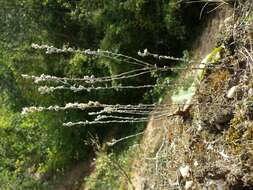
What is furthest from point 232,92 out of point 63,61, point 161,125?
point 63,61

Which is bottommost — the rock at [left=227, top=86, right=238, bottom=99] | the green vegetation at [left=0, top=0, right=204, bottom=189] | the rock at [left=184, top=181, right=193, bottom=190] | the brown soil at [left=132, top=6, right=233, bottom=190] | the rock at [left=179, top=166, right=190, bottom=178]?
the rock at [left=184, top=181, right=193, bottom=190]

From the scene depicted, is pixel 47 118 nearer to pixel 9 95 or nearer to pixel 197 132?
pixel 9 95

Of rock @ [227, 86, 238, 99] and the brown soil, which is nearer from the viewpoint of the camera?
rock @ [227, 86, 238, 99]

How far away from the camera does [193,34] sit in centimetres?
952

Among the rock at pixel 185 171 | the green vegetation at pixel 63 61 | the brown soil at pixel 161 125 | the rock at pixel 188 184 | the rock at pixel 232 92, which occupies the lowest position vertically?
the rock at pixel 188 184

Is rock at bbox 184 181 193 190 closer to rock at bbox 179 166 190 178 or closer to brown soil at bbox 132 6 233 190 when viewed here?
rock at bbox 179 166 190 178

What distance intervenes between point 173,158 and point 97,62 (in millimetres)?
5992

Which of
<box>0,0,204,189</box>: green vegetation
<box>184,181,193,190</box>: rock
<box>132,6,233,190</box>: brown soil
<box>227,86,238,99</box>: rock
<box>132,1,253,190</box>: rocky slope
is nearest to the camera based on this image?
<box>132,1,253,190</box>: rocky slope

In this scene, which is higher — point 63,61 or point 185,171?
point 63,61

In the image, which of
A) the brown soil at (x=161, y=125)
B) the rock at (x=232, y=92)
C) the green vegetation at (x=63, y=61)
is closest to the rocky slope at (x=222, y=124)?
the rock at (x=232, y=92)

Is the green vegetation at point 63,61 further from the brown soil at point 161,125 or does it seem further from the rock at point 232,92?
the rock at point 232,92

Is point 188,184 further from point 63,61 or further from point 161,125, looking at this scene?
point 63,61

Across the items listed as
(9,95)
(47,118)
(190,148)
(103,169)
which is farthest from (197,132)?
(9,95)

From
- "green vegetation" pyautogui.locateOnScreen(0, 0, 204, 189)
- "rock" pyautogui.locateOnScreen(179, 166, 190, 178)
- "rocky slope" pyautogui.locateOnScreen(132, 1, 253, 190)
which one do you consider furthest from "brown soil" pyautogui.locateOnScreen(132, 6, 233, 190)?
"rock" pyautogui.locateOnScreen(179, 166, 190, 178)
